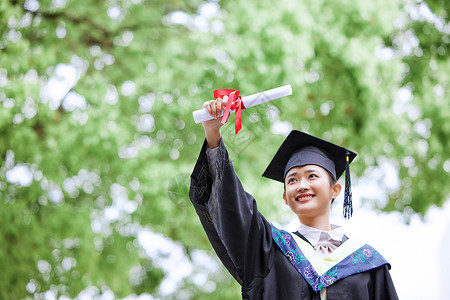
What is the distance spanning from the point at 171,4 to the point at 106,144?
7.93 ft

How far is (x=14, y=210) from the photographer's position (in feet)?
19.3

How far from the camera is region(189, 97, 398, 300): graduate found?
7.32 ft

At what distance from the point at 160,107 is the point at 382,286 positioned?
146 inches

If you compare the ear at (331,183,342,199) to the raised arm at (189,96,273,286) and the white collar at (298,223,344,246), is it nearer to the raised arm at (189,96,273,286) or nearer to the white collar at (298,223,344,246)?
the white collar at (298,223,344,246)

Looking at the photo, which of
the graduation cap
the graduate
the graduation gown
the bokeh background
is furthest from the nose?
the bokeh background

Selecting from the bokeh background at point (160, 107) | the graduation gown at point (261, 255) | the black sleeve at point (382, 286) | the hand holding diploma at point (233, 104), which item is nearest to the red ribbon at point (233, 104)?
the hand holding diploma at point (233, 104)

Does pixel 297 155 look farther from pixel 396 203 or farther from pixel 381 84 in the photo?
pixel 396 203

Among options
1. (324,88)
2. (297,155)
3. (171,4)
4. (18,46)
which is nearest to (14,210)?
(18,46)

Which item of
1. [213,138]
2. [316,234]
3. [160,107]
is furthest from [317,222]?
[160,107]

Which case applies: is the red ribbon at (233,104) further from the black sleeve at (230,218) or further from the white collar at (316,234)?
the white collar at (316,234)

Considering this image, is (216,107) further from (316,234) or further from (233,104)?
(316,234)

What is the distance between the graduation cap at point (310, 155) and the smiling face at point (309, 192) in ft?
0.19

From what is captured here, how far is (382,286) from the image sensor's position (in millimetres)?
2416

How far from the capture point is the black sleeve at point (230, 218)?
222cm
